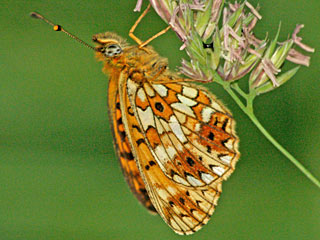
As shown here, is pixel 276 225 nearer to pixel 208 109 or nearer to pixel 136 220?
pixel 136 220

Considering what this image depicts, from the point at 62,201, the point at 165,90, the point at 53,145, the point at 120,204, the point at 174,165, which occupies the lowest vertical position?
the point at 174,165

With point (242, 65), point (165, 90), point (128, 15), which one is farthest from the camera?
A: point (128, 15)

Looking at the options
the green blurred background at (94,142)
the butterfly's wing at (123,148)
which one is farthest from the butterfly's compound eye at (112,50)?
the green blurred background at (94,142)

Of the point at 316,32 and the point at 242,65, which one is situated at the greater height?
the point at 316,32

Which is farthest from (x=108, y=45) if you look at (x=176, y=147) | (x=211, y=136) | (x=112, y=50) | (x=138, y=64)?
(x=211, y=136)

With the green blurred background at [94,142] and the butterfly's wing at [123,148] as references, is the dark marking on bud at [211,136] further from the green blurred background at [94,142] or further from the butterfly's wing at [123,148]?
the green blurred background at [94,142]

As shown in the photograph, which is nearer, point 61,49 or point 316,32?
point 316,32

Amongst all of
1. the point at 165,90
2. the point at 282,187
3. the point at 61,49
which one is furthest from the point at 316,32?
the point at 61,49

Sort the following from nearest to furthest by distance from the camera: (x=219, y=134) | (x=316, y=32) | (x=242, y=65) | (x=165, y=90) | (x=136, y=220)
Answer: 1. (x=242, y=65)
2. (x=219, y=134)
3. (x=165, y=90)
4. (x=316, y=32)
5. (x=136, y=220)

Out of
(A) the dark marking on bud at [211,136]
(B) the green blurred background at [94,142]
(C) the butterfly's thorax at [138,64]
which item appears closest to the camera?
(A) the dark marking on bud at [211,136]
